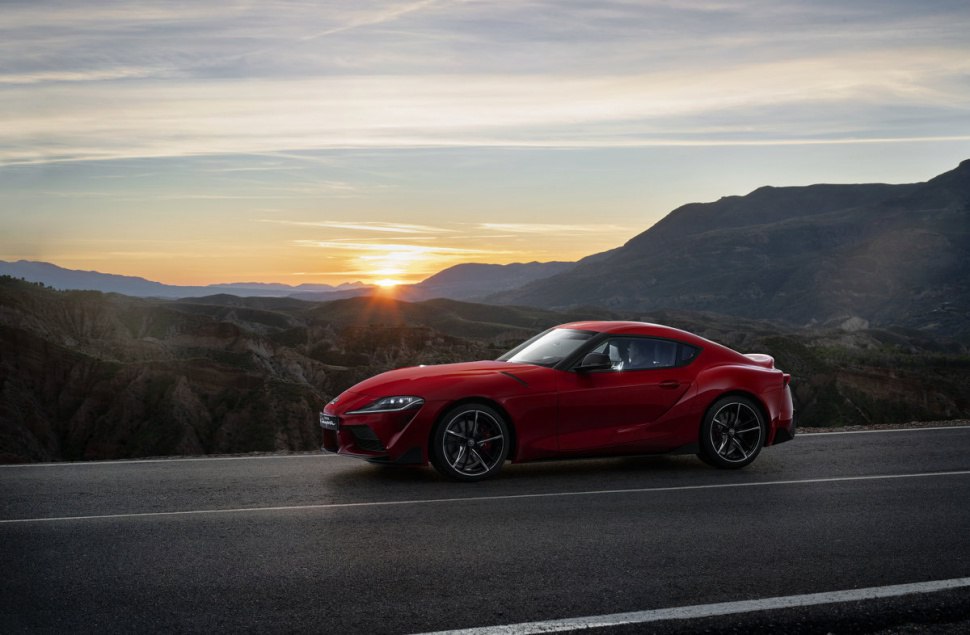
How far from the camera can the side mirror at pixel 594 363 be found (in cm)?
902

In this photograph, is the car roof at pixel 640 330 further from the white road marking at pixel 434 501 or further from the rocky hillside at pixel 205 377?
the rocky hillside at pixel 205 377

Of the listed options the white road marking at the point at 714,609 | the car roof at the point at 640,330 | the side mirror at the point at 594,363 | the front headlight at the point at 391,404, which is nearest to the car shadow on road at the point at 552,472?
the front headlight at the point at 391,404

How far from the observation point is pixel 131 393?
37656 millimetres

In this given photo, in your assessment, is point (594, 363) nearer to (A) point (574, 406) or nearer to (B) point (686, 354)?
(A) point (574, 406)

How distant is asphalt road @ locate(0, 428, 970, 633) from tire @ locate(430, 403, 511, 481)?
186 mm

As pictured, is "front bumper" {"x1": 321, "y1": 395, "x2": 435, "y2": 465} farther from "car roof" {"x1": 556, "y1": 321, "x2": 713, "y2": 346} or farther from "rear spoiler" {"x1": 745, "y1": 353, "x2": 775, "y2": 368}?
"rear spoiler" {"x1": 745, "y1": 353, "x2": 775, "y2": 368}

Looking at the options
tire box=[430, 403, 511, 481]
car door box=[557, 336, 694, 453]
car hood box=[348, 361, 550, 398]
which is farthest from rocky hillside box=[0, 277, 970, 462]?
car door box=[557, 336, 694, 453]

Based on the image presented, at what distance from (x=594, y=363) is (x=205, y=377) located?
108 feet

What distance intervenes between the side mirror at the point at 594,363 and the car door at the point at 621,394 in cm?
6

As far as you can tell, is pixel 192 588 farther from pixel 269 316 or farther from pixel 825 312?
pixel 825 312

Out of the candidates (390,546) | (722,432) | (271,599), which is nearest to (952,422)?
(722,432)

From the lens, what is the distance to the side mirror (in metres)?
9.02

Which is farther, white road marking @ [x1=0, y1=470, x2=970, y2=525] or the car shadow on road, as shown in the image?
the car shadow on road

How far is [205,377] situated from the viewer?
130 feet
